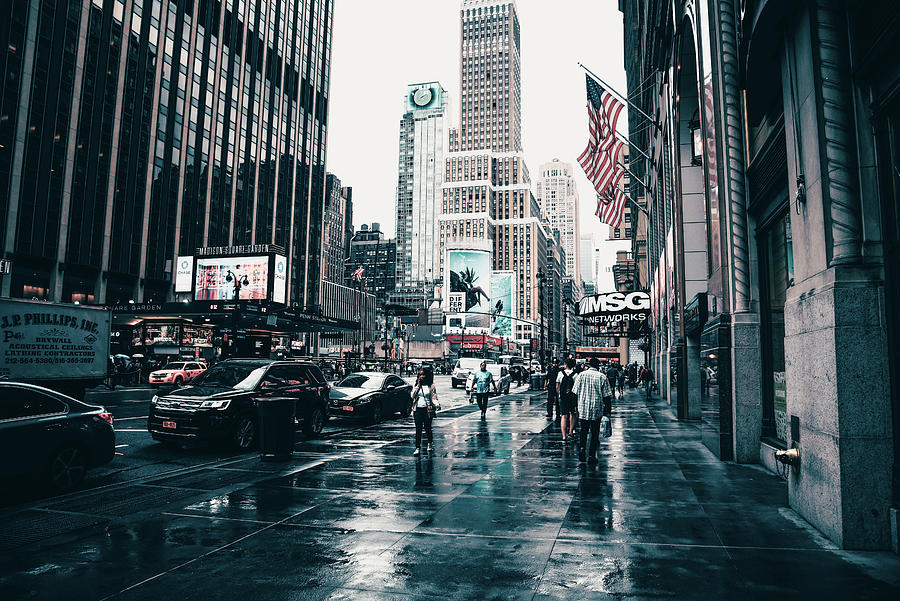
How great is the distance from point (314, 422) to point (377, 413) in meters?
3.85

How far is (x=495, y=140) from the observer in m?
186

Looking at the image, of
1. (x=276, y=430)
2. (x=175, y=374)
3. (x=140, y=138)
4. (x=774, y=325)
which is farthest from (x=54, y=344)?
(x=140, y=138)

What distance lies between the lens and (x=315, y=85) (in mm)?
88375

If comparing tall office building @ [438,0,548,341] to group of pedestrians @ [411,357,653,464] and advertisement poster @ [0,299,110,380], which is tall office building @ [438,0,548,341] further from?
group of pedestrians @ [411,357,653,464]

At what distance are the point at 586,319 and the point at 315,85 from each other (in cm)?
6763

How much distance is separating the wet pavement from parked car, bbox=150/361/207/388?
24.4m

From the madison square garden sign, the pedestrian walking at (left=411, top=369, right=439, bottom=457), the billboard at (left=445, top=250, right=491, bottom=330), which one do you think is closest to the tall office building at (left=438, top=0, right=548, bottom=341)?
the billboard at (left=445, top=250, right=491, bottom=330)

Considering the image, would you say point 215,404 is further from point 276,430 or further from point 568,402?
point 568,402

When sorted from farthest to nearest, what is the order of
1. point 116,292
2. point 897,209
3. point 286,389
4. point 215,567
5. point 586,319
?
point 116,292 → point 586,319 → point 286,389 → point 897,209 → point 215,567

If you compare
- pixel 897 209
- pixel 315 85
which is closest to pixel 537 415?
pixel 897 209

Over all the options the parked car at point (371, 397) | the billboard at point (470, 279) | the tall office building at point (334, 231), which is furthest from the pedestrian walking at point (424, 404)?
the tall office building at point (334, 231)

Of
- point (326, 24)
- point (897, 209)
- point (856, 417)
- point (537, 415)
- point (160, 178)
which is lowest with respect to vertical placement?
point (537, 415)

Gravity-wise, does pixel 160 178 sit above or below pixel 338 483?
above

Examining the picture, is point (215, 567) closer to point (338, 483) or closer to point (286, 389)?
point (338, 483)
